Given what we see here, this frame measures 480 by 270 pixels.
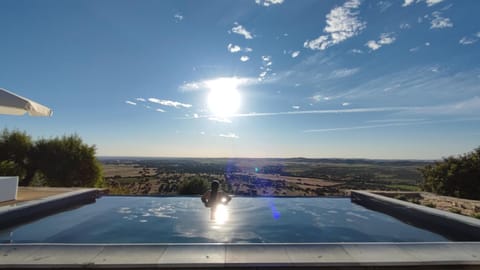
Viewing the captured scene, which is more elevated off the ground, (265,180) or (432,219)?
(432,219)

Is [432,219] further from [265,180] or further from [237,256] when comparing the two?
[265,180]

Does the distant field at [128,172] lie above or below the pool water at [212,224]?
below

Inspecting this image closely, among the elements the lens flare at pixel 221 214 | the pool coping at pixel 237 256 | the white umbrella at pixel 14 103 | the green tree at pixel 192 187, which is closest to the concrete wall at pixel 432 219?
the pool coping at pixel 237 256

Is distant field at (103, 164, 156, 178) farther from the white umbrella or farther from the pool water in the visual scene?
the white umbrella

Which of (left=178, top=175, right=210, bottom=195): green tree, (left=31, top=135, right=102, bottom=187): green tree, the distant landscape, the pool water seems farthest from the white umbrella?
(left=31, top=135, right=102, bottom=187): green tree

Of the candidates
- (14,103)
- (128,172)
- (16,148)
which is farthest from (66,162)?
(128,172)

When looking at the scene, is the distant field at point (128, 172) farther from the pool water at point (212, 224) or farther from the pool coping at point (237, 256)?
the pool coping at point (237, 256)
